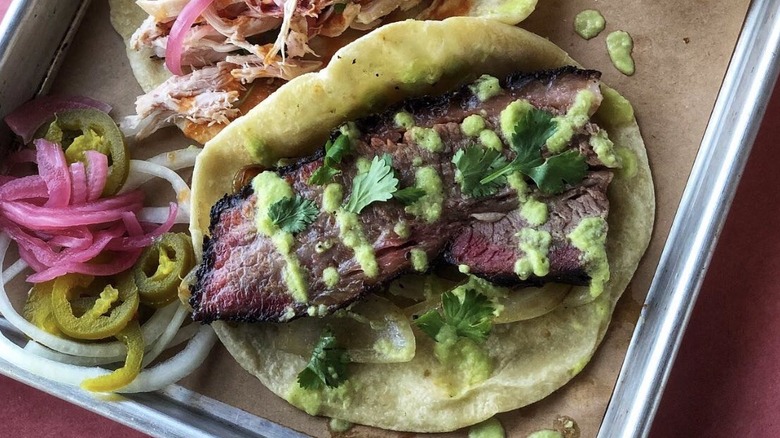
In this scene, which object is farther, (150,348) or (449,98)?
(150,348)

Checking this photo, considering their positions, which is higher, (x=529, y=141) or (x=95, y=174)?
(x=529, y=141)

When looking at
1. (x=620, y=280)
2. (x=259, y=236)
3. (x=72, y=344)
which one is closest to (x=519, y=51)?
(x=620, y=280)

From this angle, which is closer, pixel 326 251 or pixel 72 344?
pixel 326 251

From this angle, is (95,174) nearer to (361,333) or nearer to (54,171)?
(54,171)

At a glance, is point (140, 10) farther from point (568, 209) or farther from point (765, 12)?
point (765, 12)

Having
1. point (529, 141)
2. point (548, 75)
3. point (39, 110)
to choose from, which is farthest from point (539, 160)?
point (39, 110)

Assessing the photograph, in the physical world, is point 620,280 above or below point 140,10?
below

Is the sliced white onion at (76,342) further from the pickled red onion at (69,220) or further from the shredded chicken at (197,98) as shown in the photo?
the shredded chicken at (197,98)

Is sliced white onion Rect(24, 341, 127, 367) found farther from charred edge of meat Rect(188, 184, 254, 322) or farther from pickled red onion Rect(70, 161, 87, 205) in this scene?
pickled red onion Rect(70, 161, 87, 205)
